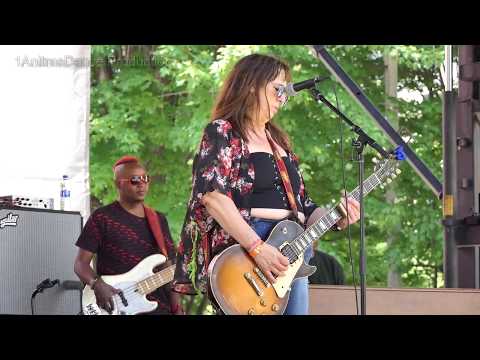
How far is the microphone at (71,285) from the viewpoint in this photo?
14.6 ft

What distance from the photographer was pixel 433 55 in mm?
8938

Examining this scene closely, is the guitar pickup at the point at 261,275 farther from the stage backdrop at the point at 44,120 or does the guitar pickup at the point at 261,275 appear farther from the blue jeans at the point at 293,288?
the stage backdrop at the point at 44,120

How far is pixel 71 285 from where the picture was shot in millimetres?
4461

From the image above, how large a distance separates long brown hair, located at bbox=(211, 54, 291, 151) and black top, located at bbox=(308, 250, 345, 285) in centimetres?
134

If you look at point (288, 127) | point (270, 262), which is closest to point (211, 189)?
point (270, 262)

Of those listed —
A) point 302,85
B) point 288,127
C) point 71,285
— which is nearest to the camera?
point 302,85

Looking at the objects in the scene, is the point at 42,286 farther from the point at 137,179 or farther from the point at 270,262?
the point at 270,262

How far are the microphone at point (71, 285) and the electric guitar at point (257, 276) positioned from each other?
1.11 metres

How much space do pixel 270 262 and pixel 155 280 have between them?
48.4 inches

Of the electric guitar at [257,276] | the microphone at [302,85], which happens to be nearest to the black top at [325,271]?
the electric guitar at [257,276]

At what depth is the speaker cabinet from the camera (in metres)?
4.18

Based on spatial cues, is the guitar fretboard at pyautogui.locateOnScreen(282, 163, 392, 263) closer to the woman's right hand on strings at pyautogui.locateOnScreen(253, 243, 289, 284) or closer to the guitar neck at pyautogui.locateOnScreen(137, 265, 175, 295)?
the woman's right hand on strings at pyautogui.locateOnScreen(253, 243, 289, 284)
